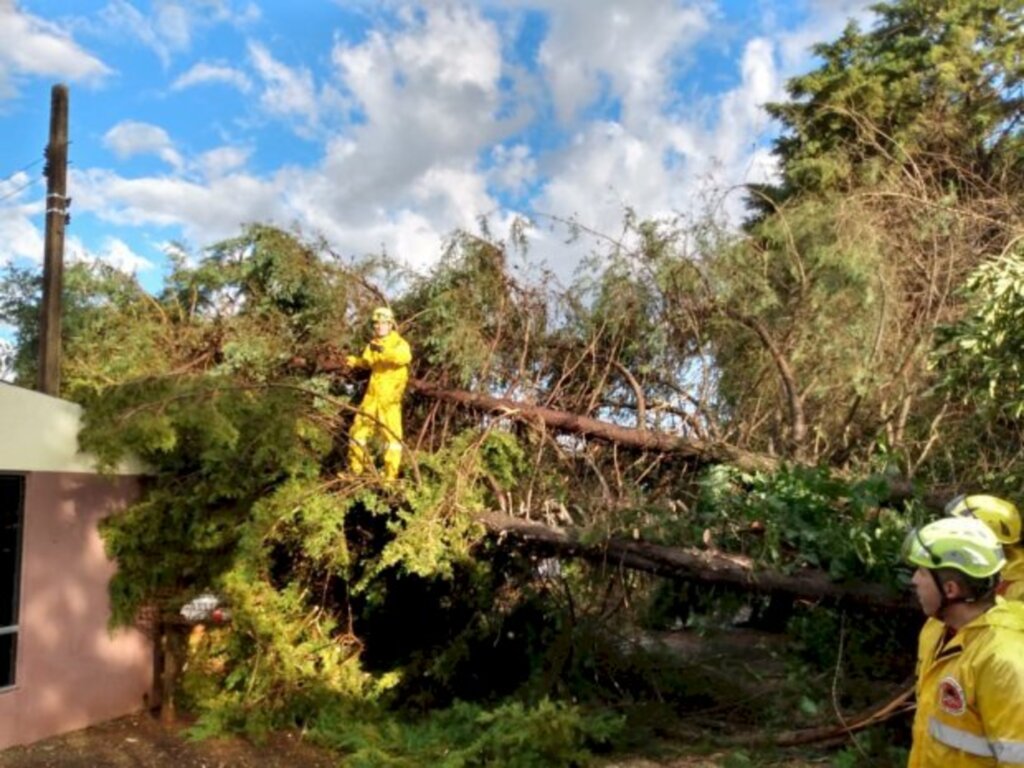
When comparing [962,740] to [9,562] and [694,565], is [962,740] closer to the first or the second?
[694,565]

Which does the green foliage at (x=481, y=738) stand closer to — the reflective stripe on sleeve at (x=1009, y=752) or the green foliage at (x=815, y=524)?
the green foliage at (x=815, y=524)

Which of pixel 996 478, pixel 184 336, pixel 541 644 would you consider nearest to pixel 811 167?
pixel 996 478

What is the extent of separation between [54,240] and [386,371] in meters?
3.97

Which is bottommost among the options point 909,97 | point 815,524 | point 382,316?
point 815,524

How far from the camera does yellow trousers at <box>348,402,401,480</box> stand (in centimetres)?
759

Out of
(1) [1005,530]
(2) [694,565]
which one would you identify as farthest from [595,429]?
(1) [1005,530]

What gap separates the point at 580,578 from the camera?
767 centimetres

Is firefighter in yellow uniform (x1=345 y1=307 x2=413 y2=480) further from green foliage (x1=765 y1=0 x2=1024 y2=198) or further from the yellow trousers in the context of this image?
green foliage (x1=765 y1=0 x2=1024 y2=198)

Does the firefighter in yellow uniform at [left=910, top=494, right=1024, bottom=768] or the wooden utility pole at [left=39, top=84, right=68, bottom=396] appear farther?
the wooden utility pole at [left=39, top=84, right=68, bottom=396]

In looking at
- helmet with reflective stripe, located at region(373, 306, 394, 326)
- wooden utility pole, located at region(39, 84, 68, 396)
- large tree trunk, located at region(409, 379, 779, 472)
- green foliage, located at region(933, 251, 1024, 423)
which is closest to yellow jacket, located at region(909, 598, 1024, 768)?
green foliage, located at region(933, 251, 1024, 423)

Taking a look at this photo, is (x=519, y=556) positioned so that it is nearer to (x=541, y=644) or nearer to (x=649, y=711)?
(x=541, y=644)

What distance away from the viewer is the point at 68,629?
23.9ft

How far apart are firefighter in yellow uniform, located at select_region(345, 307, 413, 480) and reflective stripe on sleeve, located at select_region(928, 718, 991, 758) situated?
574 centimetres

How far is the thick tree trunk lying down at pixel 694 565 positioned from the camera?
587cm
